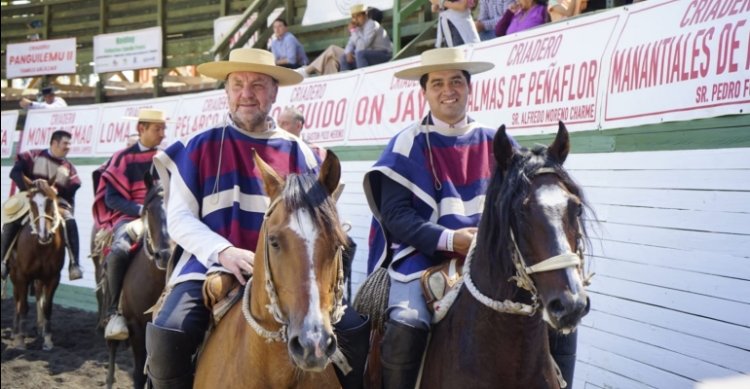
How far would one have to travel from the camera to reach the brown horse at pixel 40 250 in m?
11.5

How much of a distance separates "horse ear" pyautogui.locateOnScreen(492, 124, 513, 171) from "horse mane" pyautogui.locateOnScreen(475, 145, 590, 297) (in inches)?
0.9

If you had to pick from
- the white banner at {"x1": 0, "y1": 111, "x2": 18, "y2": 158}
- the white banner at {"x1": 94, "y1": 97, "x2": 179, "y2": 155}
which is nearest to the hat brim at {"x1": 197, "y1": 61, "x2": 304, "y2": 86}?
the white banner at {"x1": 94, "y1": 97, "x2": 179, "y2": 155}

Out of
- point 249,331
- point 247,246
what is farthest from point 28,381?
point 249,331

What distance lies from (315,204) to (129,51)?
51.1 feet

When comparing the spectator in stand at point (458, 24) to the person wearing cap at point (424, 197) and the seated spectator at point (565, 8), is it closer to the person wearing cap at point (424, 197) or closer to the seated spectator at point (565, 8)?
the seated spectator at point (565, 8)

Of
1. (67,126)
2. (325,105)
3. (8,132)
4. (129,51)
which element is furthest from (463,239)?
(8,132)

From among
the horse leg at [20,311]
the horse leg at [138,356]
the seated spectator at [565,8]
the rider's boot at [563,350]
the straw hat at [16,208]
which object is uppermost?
the seated spectator at [565,8]

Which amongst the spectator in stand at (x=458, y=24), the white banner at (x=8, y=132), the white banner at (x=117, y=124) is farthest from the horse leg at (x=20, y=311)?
the spectator in stand at (x=458, y=24)

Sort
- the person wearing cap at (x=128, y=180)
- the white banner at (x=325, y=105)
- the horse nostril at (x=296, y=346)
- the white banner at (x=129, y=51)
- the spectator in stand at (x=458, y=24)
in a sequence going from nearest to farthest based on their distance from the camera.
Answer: the horse nostril at (x=296, y=346)
the person wearing cap at (x=128, y=180)
the spectator in stand at (x=458, y=24)
the white banner at (x=325, y=105)
the white banner at (x=129, y=51)

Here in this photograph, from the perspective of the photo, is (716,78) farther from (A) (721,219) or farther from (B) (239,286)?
(B) (239,286)

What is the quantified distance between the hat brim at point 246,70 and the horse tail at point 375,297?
3.79 feet

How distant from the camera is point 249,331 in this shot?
376 centimetres

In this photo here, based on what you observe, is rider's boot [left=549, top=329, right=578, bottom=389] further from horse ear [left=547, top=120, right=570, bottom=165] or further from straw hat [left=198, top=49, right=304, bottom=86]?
straw hat [left=198, top=49, right=304, bottom=86]

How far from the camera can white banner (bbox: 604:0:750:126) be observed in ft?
16.9
